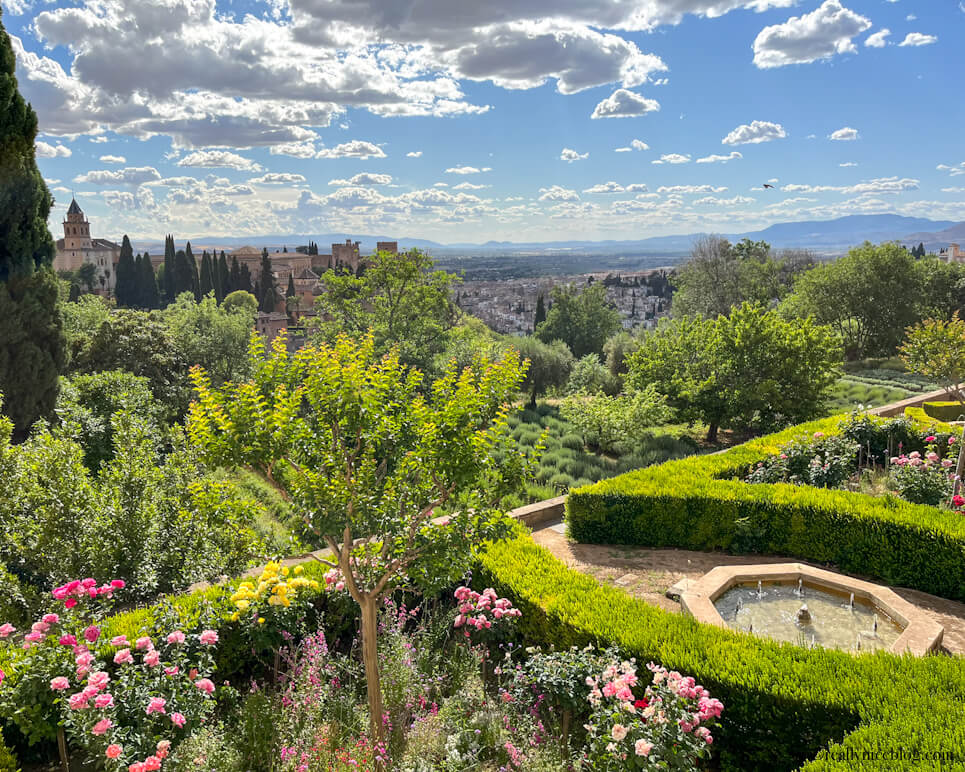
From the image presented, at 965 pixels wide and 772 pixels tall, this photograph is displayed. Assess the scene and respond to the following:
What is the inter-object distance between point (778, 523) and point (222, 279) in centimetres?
7019

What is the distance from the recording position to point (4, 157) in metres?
10.1

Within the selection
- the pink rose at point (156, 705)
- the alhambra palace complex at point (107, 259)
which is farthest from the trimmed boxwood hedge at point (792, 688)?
the alhambra palace complex at point (107, 259)

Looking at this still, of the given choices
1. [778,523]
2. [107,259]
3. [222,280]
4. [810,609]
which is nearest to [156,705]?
[810,609]

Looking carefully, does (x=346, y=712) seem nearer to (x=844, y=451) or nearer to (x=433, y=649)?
(x=433, y=649)

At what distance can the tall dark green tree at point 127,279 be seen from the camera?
206 ft

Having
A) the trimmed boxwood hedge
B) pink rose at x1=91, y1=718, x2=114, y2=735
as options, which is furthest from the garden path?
pink rose at x1=91, y1=718, x2=114, y2=735

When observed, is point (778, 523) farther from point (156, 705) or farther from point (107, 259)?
point (107, 259)

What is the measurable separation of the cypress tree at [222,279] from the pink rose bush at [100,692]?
68025 mm

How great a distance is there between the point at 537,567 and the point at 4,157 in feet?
35.3

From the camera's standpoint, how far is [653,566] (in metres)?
7.62

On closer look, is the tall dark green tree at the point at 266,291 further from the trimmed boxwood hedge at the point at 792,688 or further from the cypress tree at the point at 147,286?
the trimmed boxwood hedge at the point at 792,688

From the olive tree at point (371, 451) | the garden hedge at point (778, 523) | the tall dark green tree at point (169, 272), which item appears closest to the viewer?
the olive tree at point (371, 451)

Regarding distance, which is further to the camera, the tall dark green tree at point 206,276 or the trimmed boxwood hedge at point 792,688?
the tall dark green tree at point 206,276

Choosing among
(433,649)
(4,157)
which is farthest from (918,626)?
(4,157)
